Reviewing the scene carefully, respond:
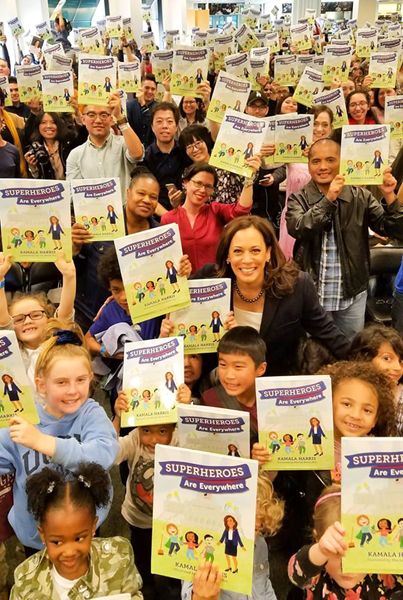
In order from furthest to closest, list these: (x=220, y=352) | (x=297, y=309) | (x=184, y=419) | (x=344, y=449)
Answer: (x=297, y=309)
(x=220, y=352)
(x=184, y=419)
(x=344, y=449)

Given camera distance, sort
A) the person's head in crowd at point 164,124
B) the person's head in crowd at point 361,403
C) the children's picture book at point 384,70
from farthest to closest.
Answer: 1. the children's picture book at point 384,70
2. the person's head in crowd at point 164,124
3. the person's head in crowd at point 361,403

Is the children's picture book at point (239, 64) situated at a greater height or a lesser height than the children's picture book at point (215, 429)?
greater

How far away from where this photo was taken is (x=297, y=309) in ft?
8.26

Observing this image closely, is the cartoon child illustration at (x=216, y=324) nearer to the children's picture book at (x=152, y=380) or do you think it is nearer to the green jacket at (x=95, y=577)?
the children's picture book at (x=152, y=380)

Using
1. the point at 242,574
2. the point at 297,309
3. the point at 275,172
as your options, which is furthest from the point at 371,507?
the point at 275,172

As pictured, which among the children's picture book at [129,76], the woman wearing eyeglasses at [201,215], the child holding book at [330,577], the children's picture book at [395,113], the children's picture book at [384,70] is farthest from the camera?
the children's picture book at [129,76]

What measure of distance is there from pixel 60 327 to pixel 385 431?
127cm

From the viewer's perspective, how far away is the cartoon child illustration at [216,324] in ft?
7.98

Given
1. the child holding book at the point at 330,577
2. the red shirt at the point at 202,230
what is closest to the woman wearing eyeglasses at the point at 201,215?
the red shirt at the point at 202,230

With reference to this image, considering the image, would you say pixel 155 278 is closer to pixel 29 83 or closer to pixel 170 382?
pixel 170 382

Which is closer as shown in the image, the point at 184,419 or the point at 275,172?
the point at 184,419

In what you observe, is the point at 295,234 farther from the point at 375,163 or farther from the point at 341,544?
the point at 341,544

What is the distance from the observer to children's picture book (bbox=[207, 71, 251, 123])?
3885 millimetres

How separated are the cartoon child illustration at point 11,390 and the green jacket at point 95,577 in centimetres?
45
